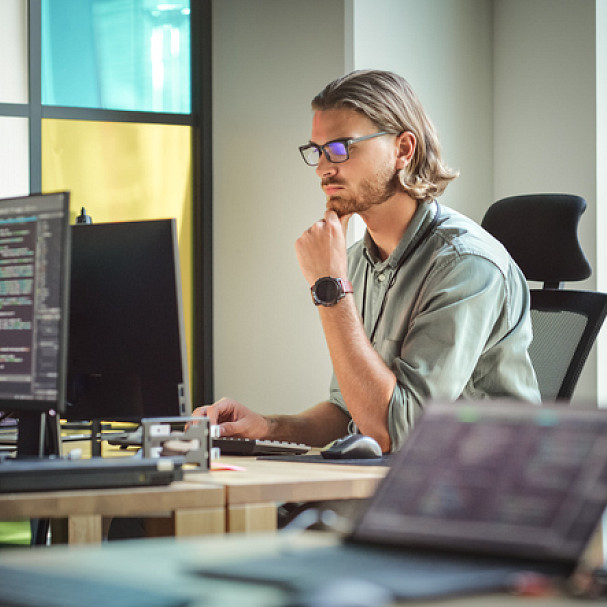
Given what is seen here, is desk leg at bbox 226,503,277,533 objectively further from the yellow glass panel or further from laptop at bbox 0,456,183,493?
the yellow glass panel

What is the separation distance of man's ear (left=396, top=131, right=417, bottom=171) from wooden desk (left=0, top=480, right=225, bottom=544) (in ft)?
3.73

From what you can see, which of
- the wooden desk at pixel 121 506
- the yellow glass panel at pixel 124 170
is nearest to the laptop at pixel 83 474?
the wooden desk at pixel 121 506

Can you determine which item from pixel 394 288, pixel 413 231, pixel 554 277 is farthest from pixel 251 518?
pixel 554 277

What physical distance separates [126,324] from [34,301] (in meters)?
0.20

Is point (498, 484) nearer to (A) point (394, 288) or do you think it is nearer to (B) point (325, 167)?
(A) point (394, 288)

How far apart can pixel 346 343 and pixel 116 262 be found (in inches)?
20.1

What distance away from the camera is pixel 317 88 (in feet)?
13.8

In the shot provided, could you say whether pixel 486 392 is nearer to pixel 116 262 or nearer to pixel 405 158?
pixel 405 158

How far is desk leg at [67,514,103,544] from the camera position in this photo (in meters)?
1.15

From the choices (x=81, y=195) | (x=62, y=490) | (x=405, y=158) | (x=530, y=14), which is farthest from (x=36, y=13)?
(x=62, y=490)

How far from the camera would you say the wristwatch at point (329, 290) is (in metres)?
1.92

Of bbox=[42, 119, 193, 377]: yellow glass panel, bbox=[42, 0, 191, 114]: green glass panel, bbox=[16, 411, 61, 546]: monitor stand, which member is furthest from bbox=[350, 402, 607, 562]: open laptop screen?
bbox=[42, 0, 191, 114]: green glass panel

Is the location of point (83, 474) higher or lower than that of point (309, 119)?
→ lower

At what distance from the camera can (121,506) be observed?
1.18 meters
